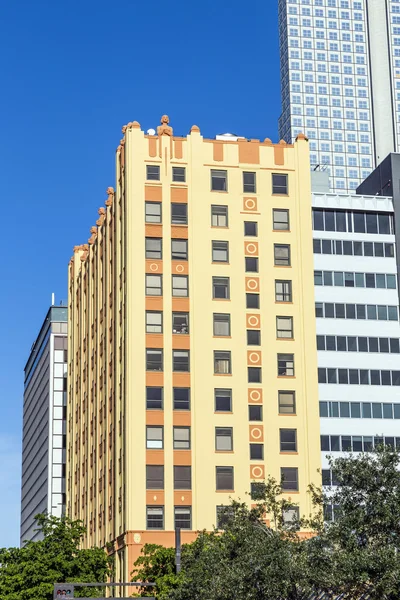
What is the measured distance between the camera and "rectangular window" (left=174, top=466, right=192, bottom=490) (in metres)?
82.4

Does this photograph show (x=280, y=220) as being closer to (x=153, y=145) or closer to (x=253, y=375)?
(x=153, y=145)

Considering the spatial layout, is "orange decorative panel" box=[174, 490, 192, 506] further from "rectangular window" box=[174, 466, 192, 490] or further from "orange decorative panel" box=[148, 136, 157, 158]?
"orange decorative panel" box=[148, 136, 157, 158]

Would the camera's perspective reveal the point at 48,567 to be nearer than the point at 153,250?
Yes

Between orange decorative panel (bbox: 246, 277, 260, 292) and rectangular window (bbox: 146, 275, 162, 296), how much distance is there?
692 centimetres

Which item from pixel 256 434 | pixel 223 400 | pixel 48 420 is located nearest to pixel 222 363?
pixel 223 400

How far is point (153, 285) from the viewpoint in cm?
8631

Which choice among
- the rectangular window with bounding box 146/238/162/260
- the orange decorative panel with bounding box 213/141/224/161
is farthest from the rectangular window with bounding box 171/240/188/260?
the orange decorative panel with bounding box 213/141/224/161

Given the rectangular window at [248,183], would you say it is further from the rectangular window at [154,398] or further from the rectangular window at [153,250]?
the rectangular window at [154,398]

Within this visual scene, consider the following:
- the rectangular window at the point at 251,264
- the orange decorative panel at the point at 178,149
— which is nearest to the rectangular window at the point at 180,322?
the rectangular window at the point at 251,264

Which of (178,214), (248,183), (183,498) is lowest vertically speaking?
(183,498)

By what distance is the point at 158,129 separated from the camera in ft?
293

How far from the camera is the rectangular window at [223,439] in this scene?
8418cm

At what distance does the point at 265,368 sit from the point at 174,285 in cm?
941

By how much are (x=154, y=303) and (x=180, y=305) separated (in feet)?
6.49
